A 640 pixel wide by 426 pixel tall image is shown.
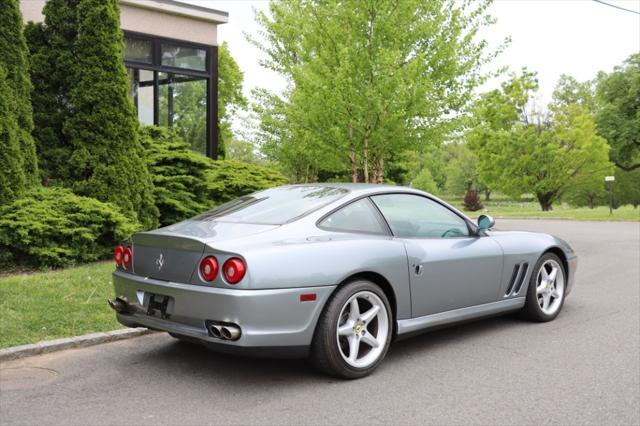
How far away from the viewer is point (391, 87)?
12836 millimetres

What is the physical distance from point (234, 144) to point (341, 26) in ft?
198

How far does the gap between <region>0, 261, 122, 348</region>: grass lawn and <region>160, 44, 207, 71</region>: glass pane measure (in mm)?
8730

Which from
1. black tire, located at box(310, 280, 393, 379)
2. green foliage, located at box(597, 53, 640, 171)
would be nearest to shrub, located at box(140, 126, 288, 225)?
black tire, located at box(310, 280, 393, 379)

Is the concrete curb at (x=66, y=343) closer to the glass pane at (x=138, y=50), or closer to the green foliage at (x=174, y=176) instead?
the green foliage at (x=174, y=176)

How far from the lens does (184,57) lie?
1594 cm

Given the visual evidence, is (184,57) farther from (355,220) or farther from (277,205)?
(355,220)

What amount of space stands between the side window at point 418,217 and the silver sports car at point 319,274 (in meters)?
0.01

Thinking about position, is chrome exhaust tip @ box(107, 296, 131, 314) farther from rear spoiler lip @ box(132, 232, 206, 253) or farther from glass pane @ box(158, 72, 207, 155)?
glass pane @ box(158, 72, 207, 155)

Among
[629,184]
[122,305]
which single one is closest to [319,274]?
[122,305]

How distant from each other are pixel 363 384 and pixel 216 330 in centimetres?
111

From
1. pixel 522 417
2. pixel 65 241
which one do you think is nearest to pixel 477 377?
pixel 522 417

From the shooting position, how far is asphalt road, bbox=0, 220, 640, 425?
383cm

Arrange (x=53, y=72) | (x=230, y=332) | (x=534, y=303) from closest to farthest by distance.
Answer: (x=230, y=332)
(x=534, y=303)
(x=53, y=72)

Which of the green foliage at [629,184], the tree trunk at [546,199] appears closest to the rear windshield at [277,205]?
the tree trunk at [546,199]
